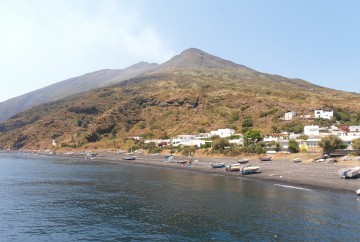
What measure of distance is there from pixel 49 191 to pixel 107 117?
12677 cm

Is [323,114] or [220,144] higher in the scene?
[323,114]

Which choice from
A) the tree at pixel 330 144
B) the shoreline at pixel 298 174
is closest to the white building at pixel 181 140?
the shoreline at pixel 298 174

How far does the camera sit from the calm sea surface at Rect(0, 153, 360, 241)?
2869 cm

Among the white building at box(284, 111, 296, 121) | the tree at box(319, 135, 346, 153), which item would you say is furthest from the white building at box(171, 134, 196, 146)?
the tree at box(319, 135, 346, 153)

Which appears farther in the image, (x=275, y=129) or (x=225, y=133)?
(x=225, y=133)

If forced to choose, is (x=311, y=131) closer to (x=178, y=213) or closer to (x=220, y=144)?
(x=220, y=144)

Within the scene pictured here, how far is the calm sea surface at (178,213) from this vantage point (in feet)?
94.1

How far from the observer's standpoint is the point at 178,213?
3612cm

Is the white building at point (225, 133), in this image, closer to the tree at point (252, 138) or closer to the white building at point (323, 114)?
the tree at point (252, 138)

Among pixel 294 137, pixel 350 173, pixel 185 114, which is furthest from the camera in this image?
pixel 185 114

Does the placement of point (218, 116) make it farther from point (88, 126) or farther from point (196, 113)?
point (88, 126)

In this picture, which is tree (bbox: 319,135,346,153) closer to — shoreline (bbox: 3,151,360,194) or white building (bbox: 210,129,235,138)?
shoreline (bbox: 3,151,360,194)

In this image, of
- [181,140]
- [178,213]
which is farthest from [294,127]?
[178,213]

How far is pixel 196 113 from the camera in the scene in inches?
6486
